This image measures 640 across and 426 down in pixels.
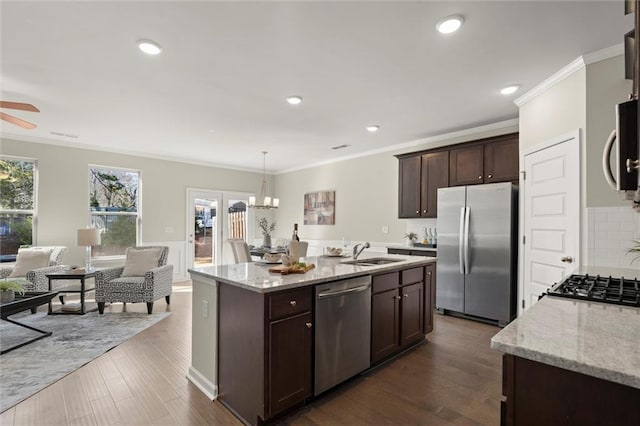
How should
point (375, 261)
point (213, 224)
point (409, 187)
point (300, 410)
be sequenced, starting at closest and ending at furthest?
point (300, 410), point (375, 261), point (409, 187), point (213, 224)

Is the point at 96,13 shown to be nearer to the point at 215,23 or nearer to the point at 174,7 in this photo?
the point at 174,7

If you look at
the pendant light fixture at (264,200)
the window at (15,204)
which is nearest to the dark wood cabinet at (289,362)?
the pendant light fixture at (264,200)

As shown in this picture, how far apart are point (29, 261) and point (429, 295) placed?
5.55 m

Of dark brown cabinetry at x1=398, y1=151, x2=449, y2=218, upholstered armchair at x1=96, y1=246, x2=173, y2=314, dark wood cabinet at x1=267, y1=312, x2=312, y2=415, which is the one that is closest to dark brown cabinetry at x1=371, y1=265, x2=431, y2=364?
dark wood cabinet at x1=267, y1=312, x2=312, y2=415

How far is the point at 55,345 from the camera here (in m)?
3.20

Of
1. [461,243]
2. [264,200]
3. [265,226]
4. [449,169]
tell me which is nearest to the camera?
[461,243]

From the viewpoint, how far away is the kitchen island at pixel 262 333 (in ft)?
6.28

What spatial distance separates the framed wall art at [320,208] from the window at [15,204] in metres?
5.07

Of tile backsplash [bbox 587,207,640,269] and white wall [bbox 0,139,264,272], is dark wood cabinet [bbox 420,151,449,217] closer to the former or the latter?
tile backsplash [bbox 587,207,640,269]

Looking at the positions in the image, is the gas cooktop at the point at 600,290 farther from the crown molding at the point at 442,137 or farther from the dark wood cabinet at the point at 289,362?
the crown molding at the point at 442,137

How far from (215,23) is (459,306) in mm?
4251

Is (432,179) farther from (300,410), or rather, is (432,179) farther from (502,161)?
(300,410)

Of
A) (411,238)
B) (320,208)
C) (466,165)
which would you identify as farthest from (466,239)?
(320,208)

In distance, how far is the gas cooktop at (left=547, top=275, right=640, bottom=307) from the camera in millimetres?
1420
